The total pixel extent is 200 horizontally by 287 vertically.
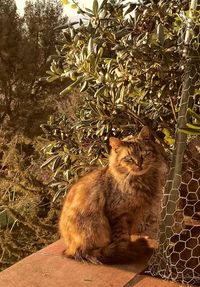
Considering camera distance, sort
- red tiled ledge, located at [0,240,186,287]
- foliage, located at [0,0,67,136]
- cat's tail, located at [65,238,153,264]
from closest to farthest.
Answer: red tiled ledge, located at [0,240,186,287] → cat's tail, located at [65,238,153,264] → foliage, located at [0,0,67,136]

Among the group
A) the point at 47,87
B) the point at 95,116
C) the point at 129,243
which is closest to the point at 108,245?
the point at 129,243

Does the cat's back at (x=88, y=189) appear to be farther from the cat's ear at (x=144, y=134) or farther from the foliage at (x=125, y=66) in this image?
the cat's ear at (x=144, y=134)

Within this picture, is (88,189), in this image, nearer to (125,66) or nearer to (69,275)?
(69,275)

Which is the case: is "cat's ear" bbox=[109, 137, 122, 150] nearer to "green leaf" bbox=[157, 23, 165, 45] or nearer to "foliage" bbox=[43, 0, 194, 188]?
"foliage" bbox=[43, 0, 194, 188]

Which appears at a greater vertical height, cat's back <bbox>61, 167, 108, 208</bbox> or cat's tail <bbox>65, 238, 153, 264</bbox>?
cat's back <bbox>61, 167, 108, 208</bbox>

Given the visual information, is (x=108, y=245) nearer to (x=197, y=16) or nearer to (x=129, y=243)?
(x=129, y=243)

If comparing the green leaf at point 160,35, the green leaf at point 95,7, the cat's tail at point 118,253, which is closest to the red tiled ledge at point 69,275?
the cat's tail at point 118,253

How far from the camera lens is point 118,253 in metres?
1.91

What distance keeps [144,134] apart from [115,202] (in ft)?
1.05

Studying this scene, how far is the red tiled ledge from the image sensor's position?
168cm

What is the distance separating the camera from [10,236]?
4.50 meters

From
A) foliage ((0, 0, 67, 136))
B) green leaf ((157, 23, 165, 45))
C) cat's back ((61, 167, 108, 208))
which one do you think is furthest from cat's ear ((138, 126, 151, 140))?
foliage ((0, 0, 67, 136))

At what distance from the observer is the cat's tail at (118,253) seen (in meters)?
1.89

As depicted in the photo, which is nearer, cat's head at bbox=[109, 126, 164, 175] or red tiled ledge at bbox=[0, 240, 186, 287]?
red tiled ledge at bbox=[0, 240, 186, 287]
